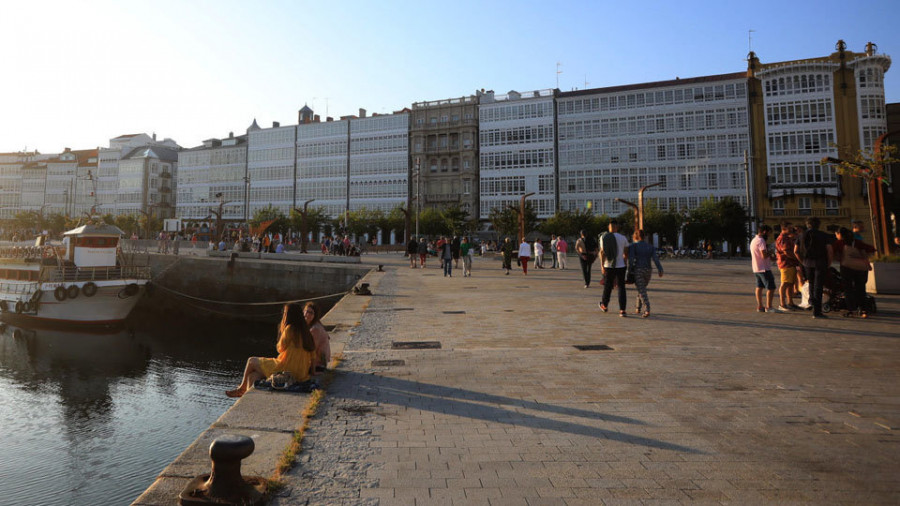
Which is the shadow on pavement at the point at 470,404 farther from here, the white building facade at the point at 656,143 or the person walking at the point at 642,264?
the white building facade at the point at 656,143

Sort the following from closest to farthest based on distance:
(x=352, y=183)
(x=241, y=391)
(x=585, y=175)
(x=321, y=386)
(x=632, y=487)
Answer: (x=632, y=487), (x=321, y=386), (x=241, y=391), (x=585, y=175), (x=352, y=183)

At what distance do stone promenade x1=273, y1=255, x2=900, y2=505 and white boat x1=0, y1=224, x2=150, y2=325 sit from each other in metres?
25.1

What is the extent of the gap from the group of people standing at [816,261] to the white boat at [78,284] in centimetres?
2903

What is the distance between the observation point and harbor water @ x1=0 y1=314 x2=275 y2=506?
26.8 ft

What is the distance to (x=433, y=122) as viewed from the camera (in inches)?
2990

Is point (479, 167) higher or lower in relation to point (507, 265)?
higher

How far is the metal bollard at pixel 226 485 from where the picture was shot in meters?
2.85

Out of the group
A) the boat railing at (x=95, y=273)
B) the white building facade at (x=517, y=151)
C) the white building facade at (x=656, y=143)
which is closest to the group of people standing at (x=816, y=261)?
the boat railing at (x=95, y=273)

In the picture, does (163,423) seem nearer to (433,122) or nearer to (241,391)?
(241,391)

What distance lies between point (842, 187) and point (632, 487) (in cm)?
6392

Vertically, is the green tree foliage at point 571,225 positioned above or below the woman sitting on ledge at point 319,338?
above

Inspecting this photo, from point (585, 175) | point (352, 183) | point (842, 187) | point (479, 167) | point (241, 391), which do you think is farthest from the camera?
point (352, 183)

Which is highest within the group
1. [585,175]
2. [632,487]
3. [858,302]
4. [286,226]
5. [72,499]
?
[585,175]

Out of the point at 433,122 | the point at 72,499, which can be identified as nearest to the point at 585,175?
the point at 433,122
